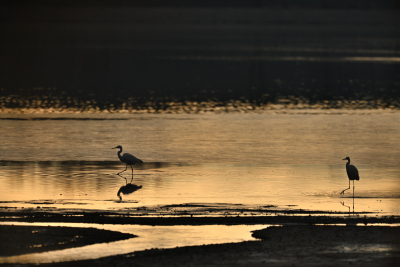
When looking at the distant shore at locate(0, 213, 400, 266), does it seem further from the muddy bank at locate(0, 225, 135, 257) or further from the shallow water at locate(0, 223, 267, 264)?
the shallow water at locate(0, 223, 267, 264)

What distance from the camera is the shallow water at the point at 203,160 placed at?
18000mm

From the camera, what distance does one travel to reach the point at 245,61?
8612cm

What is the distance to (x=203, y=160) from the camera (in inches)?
939

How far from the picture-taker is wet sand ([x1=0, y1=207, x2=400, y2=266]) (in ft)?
41.3

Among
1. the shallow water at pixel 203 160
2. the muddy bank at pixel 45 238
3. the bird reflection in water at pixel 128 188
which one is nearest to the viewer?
the muddy bank at pixel 45 238

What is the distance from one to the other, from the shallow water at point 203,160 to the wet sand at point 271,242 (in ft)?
4.73

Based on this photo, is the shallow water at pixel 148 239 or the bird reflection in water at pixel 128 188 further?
the bird reflection in water at pixel 128 188

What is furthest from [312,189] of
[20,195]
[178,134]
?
[178,134]

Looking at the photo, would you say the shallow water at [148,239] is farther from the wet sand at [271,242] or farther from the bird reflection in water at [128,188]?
the bird reflection in water at [128,188]

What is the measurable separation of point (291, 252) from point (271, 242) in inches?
26.7

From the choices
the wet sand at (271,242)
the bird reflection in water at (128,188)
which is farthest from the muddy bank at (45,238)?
the bird reflection in water at (128,188)

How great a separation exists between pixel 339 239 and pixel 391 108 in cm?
2890

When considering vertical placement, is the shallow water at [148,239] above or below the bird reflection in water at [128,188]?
below

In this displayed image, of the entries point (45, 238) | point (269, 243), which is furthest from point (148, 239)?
point (269, 243)
